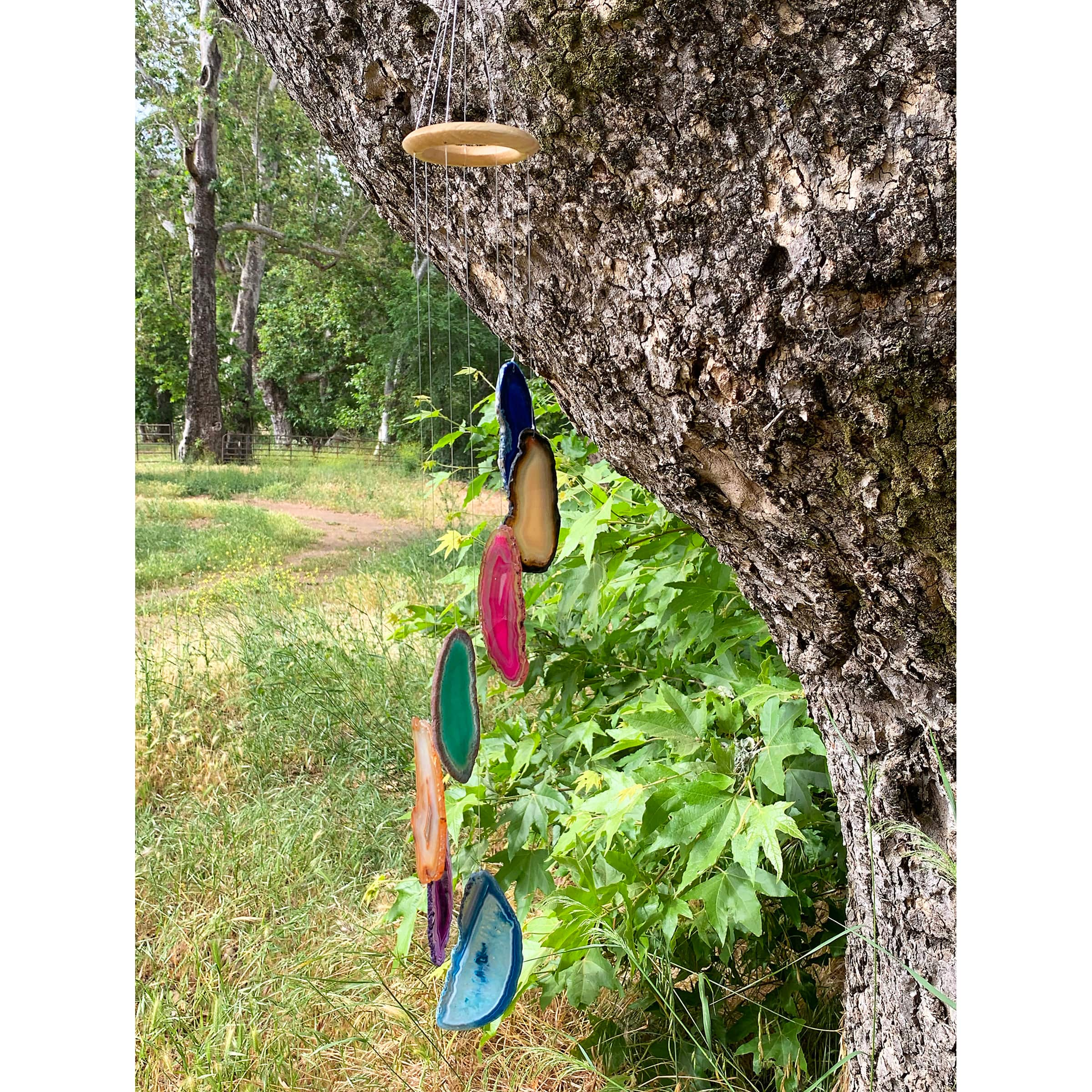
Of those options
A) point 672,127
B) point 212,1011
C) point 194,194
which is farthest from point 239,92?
point 672,127

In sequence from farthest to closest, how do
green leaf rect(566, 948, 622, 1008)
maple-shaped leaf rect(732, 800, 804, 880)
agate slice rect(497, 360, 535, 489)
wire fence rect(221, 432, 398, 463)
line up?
wire fence rect(221, 432, 398, 463) < green leaf rect(566, 948, 622, 1008) < maple-shaped leaf rect(732, 800, 804, 880) < agate slice rect(497, 360, 535, 489)

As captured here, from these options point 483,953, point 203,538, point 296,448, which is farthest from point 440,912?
point 296,448

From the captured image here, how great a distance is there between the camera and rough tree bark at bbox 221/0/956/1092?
63cm

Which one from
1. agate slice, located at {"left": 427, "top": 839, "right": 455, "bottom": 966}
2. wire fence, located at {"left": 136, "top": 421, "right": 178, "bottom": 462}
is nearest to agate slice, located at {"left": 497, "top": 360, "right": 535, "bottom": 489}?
agate slice, located at {"left": 427, "top": 839, "right": 455, "bottom": 966}

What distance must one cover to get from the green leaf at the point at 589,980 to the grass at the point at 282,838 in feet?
0.25

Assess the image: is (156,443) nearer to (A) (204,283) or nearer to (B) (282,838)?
(A) (204,283)

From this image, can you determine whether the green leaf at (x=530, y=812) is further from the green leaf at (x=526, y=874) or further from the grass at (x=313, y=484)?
the grass at (x=313, y=484)

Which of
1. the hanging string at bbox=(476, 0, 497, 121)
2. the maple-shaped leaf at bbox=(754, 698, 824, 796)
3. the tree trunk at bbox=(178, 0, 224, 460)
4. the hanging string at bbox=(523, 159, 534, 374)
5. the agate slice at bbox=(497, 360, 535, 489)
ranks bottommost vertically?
the maple-shaped leaf at bbox=(754, 698, 824, 796)

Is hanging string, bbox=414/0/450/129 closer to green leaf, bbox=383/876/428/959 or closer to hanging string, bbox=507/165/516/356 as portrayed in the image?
hanging string, bbox=507/165/516/356

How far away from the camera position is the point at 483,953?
772 millimetres

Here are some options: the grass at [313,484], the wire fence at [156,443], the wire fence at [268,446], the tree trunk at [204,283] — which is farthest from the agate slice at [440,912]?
the tree trunk at [204,283]

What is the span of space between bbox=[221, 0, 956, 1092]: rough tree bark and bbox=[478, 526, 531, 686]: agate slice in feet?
0.49

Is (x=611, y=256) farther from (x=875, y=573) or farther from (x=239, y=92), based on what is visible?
(x=239, y=92)

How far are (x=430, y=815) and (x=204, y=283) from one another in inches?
209
